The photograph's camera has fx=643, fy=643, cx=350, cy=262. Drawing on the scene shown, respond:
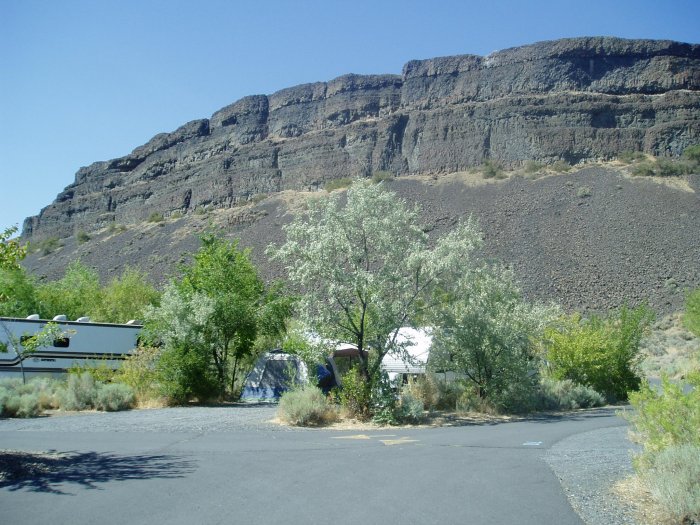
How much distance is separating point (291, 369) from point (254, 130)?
89.3 m

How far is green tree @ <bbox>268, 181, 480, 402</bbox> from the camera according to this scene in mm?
18797

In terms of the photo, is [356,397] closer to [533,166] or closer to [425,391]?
[425,391]

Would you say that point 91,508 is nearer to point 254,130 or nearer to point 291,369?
point 291,369

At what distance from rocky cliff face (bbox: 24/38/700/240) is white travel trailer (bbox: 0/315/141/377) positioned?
209 feet

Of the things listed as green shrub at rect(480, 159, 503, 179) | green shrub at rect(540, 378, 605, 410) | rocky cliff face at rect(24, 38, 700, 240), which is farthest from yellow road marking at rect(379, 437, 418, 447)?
rocky cliff face at rect(24, 38, 700, 240)

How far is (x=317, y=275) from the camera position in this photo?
19.1m

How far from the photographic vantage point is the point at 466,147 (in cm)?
8738

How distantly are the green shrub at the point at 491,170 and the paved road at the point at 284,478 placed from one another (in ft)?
214

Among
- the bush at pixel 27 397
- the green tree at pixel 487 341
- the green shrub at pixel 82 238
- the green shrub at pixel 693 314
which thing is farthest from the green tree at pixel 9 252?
the green shrub at pixel 82 238

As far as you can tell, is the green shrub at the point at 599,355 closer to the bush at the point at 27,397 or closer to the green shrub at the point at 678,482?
the bush at the point at 27,397

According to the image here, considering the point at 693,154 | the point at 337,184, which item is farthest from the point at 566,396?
the point at 337,184

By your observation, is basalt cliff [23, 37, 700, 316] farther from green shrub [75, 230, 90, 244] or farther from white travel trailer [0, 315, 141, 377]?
white travel trailer [0, 315, 141, 377]

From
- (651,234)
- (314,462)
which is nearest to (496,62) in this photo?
(651,234)

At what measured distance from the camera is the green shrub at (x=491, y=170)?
258 ft
